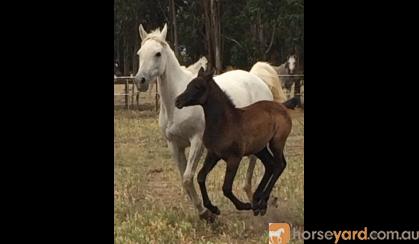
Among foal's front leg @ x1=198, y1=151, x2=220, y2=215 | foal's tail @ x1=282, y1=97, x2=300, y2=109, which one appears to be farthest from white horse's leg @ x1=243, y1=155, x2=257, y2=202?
foal's tail @ x1=282, y1=97, x2=300, y2=109

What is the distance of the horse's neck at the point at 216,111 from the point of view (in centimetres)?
300

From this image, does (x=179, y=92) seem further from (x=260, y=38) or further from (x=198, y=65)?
(x=260, y=38)

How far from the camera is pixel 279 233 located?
302 centimetres

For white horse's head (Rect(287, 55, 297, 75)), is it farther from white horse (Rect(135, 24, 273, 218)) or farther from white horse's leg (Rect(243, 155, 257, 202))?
white horse's leg (Rect(243, 155, 257, 202))

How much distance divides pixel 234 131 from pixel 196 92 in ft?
0.79

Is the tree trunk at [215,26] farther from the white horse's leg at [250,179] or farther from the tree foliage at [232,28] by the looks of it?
the white horse's leg at [250,179]

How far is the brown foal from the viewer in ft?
9.79

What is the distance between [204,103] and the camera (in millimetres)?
2992

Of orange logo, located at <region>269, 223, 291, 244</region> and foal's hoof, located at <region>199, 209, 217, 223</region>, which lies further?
foal's hoof, located at <region>199, 209, 217, 223</region>

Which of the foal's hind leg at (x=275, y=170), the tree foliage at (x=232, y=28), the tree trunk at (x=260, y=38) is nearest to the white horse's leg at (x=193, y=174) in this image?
the foal's hind leg at (x=275, y=170)

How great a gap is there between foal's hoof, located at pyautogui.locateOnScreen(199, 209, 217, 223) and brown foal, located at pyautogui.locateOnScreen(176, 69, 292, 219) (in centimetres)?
2

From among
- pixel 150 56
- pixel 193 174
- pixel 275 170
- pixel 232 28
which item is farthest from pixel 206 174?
pixel 232 28

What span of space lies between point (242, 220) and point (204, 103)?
0.57 metres

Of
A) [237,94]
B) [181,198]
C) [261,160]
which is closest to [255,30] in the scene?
[237,94]
